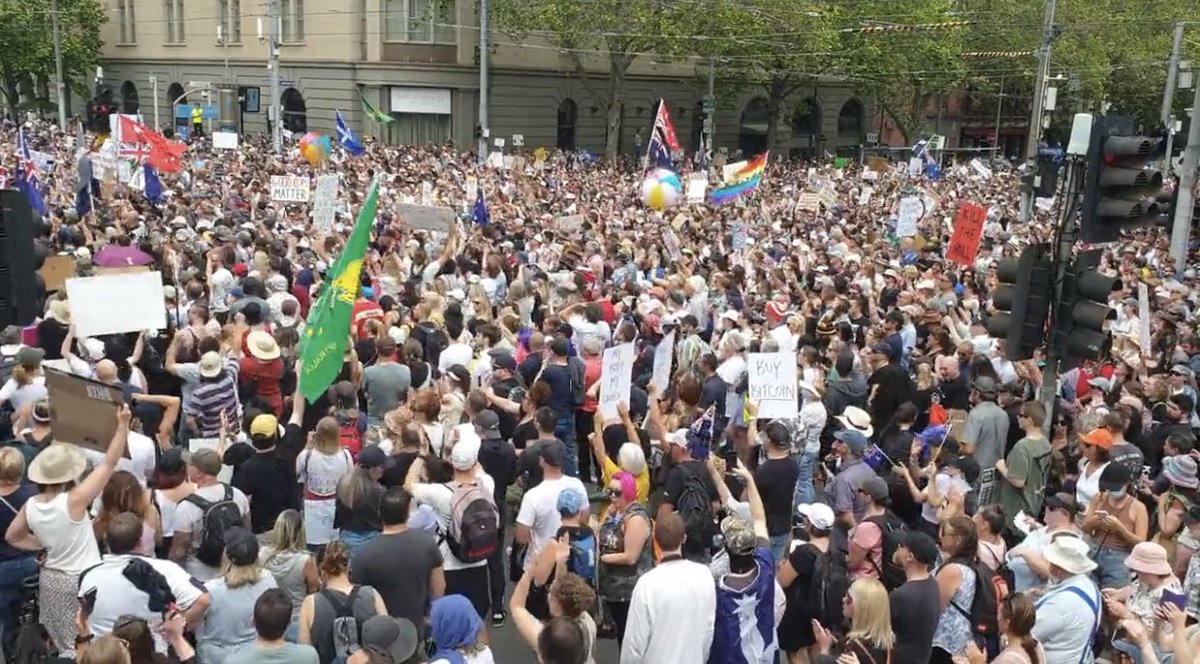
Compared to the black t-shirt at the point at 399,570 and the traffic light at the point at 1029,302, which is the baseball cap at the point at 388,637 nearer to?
the black t-shirt at the point at 399,570

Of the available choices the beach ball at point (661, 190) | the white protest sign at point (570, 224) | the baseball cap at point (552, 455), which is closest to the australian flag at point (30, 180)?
the white protest sign at point (570, 224)

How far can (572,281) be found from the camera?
1349 centimetres

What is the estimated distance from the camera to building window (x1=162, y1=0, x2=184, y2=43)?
175 ft

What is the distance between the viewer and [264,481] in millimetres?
6969

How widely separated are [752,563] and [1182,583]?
102 inches

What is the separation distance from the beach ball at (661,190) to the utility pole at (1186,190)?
9.01 metres

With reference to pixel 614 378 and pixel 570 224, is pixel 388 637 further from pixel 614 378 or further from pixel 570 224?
pixel 570 224

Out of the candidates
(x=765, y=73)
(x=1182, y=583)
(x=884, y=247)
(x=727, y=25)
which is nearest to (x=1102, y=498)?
(x=1182, y=583)

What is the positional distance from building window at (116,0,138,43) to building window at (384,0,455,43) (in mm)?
18613

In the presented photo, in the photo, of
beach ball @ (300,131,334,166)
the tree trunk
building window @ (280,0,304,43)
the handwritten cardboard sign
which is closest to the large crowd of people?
the handwritten cardboard sign

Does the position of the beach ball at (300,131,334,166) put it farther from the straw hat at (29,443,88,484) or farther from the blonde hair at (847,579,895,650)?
the blonde hair at (847,579,895,650)

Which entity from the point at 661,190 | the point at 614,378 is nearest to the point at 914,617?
the point at 614,378

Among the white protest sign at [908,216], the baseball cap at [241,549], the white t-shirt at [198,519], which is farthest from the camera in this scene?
the white protest sign at [908,216]

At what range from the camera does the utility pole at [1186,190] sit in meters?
19.9
